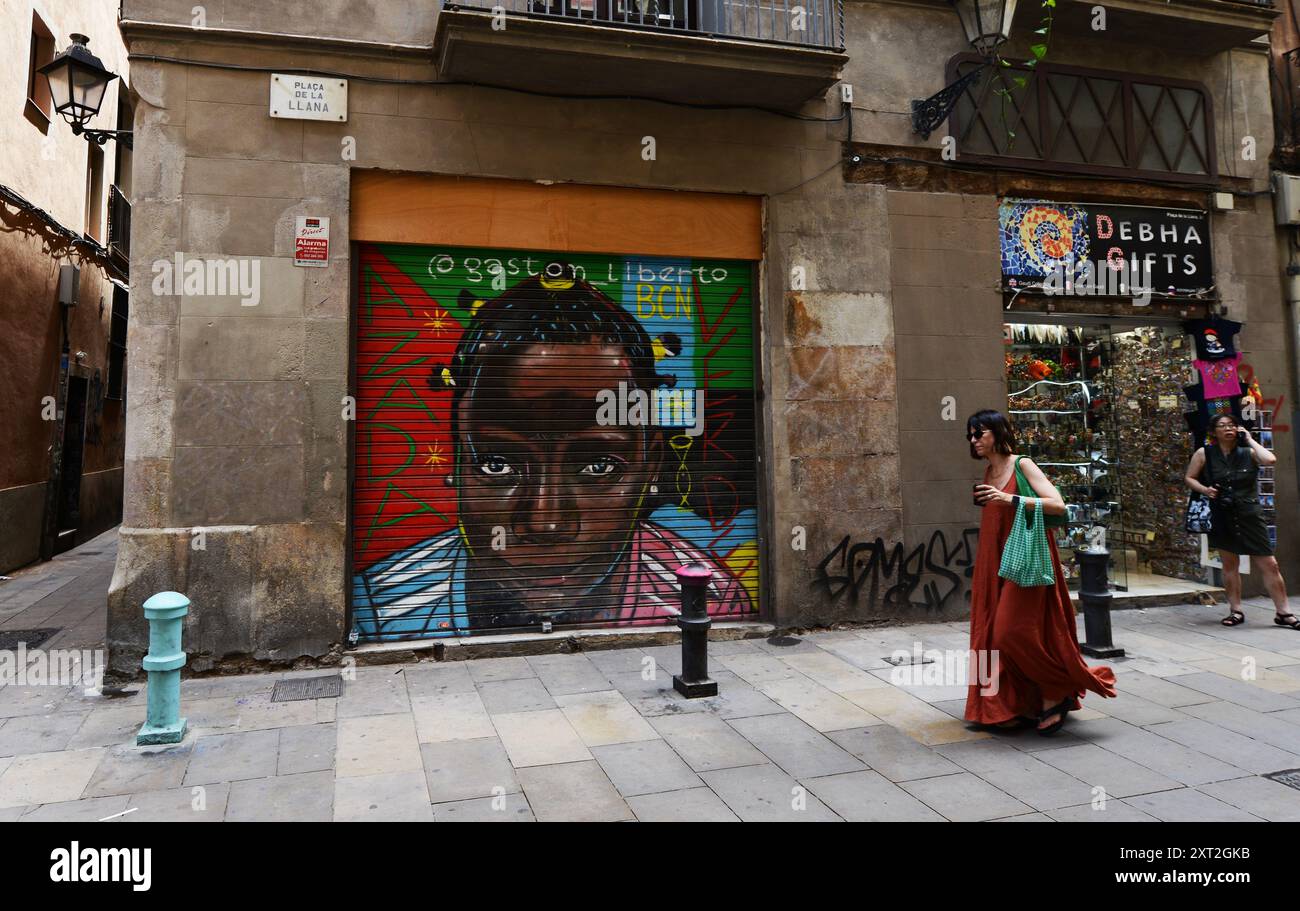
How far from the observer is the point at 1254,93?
9266mm

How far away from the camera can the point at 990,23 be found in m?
6.92

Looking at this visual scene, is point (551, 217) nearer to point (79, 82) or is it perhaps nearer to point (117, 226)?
point (79, 82)

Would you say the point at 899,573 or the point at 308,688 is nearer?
the point at 308,688

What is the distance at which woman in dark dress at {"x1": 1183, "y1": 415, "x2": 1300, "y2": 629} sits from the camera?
24.7ft

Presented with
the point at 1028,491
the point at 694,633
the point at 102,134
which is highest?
the point at 102,134

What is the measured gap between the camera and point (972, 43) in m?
7.18

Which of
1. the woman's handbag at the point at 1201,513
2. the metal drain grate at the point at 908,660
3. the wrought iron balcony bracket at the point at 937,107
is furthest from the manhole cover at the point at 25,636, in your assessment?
the woman's handbag at the point at 1201,513

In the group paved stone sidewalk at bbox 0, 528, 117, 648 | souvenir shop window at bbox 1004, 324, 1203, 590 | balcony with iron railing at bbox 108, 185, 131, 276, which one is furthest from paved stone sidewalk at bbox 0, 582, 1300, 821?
balcony with iron railing at bbox 108, 185, 131, 276

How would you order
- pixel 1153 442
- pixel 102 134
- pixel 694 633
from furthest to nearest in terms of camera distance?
pixel 1153 442 → pixel 102 134 → pixel 694 633

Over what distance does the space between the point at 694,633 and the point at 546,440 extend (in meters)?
2.39

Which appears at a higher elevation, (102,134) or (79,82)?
(79,82)

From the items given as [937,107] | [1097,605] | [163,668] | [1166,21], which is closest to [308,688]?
[163,668]

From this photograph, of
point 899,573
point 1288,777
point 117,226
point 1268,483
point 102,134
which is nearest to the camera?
point 1288,777

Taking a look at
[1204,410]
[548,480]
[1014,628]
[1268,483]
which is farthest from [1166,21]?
[548,480]
